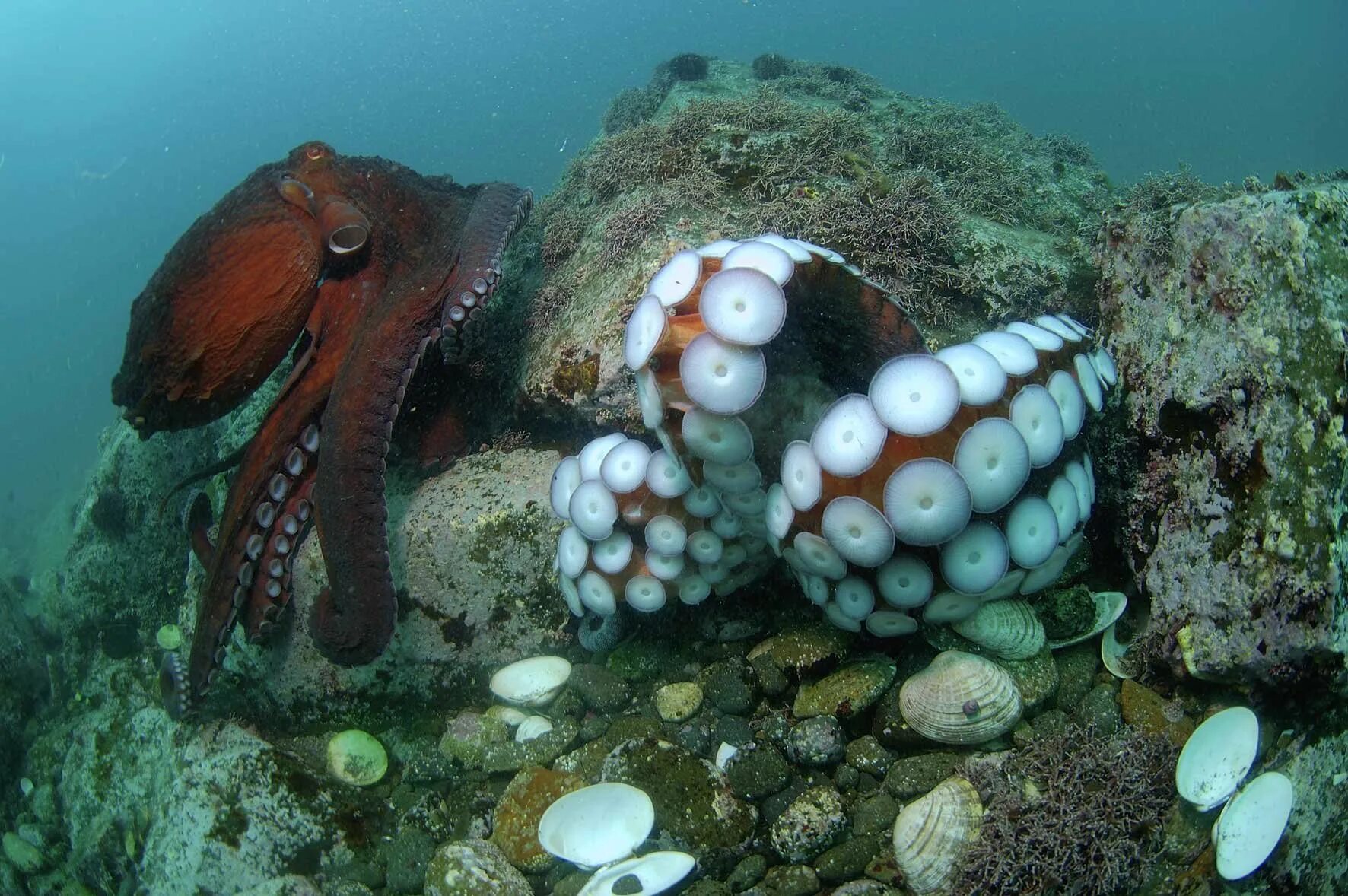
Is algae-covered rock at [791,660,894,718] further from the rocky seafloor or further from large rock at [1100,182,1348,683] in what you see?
large rock at [1100,182,1348,683]

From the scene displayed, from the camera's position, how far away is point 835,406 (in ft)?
8.77

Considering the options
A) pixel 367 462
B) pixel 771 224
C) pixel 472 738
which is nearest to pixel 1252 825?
pixel 472 738

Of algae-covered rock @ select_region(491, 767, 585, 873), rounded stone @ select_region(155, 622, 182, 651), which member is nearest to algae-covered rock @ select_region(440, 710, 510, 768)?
algae-covered rock @ select_region(491, 767, 585, 873)

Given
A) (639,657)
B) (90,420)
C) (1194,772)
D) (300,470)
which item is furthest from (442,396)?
(90,420)

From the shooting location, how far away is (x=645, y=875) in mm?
2912

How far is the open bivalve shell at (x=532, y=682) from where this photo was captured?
394 centimetres

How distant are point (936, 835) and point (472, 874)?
2.10m

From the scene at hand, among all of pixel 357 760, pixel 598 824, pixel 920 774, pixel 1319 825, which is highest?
pixel 1319 825

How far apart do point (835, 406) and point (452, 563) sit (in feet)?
8.49

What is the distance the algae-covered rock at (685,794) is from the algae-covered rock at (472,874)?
2.02ft

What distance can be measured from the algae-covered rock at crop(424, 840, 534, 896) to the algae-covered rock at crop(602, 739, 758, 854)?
62 cm

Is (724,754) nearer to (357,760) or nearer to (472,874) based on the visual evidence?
(472,874)

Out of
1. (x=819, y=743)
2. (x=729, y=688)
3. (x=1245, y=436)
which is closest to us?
(x=1245, y=436)

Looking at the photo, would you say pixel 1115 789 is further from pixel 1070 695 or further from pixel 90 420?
pixel 90 420
